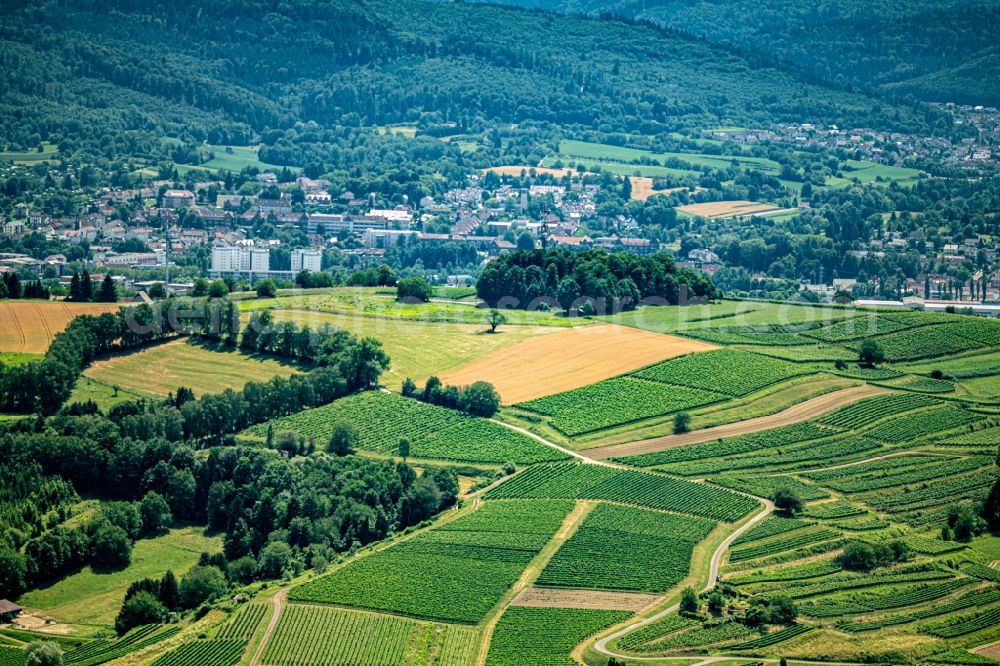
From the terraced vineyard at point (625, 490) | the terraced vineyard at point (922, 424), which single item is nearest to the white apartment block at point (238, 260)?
the terraced vineyard at point (625, 490)

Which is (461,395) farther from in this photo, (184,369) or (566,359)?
(184,369)

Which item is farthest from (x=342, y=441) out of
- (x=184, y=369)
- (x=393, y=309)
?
(x=393, y=309)

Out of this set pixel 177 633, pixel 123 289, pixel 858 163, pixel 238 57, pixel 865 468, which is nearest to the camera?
pixel 177 633

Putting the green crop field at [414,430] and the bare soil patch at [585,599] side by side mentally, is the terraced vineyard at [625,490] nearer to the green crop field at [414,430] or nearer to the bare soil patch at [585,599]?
the green crop field at [414,430]

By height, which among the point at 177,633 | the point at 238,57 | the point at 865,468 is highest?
the point at 238,57

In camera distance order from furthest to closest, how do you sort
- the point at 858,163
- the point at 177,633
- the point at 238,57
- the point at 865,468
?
the point at 238,57
the point at 858,163
the point at 865,468
the point at 177,633

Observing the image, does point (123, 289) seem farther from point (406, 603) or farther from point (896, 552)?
point (896, 552)

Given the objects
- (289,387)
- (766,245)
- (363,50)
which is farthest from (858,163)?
(289,387)
